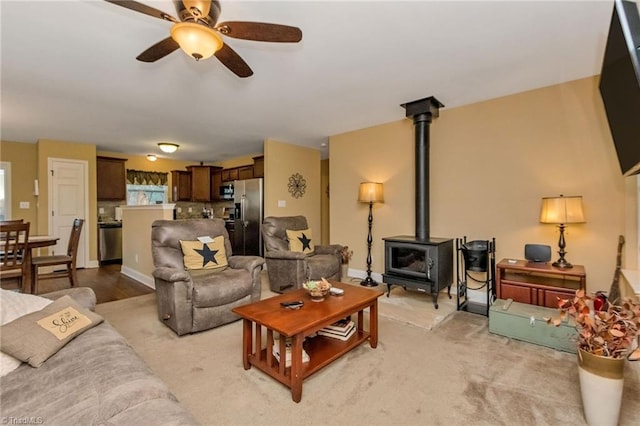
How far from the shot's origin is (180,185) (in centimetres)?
736

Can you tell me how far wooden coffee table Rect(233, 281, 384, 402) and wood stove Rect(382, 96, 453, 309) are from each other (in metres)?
1.16

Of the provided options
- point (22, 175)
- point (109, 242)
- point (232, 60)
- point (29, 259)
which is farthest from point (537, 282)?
point (22, 175)

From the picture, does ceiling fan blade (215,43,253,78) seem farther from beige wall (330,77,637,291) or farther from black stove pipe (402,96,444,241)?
beige wall (330,77,637,291)

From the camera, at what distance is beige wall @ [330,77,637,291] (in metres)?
2.89

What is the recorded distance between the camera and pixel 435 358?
7.60 ft

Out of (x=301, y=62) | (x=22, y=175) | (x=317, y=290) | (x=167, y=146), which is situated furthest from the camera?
(x=22, y=175)

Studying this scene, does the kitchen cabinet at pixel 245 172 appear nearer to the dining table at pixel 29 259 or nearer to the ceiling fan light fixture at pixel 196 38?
the dining table at pixel 29 259

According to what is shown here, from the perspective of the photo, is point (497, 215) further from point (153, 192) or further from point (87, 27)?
point (153, 192)

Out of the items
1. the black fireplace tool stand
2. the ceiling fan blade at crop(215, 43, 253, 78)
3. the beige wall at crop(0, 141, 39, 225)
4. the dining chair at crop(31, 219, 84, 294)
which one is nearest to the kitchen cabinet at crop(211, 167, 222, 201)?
the beige wall at crop(0, 141, 39, 225)

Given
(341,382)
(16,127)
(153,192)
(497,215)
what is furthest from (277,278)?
(153,192)

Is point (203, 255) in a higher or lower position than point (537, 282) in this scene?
higher

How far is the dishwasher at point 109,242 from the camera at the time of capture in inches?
236

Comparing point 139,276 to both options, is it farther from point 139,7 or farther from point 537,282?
point 537,282

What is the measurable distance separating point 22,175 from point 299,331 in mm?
6625
